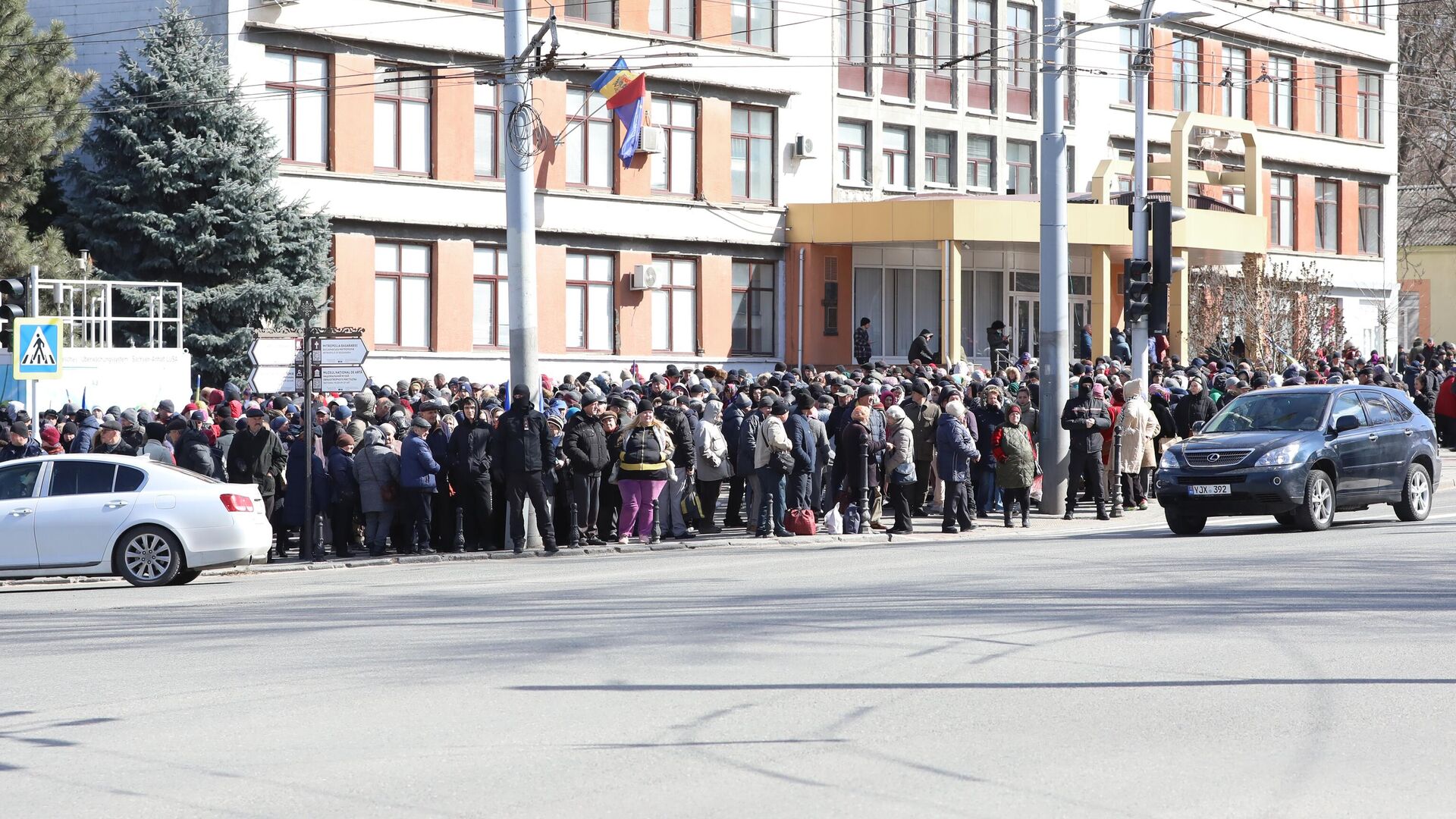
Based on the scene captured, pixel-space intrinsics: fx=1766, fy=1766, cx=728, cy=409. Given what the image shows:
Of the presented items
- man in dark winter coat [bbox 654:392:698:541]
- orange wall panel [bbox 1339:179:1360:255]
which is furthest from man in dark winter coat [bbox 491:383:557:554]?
orange wall panel [bbox 1339:179:1360:255]

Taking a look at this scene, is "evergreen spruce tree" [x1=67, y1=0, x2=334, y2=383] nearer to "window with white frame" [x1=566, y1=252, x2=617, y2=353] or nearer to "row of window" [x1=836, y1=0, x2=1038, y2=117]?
"window with white frame" [x1=566, y1=252, x2=617, y2=353]

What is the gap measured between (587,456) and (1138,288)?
8562 millimetres

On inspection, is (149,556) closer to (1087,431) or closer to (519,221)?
(519,221)

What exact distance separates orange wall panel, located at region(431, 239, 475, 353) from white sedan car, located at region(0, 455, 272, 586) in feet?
69.3

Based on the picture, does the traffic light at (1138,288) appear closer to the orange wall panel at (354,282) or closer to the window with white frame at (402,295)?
the orange wall panel at (354,282)

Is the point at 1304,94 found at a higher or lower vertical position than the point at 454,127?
higher

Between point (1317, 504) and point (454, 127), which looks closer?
point (1317, 504)

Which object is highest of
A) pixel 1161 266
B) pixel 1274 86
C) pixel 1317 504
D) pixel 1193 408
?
pixel 1274 86

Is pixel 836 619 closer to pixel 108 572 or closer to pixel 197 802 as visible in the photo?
pixel 197 802

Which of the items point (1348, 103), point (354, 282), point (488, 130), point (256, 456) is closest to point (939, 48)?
point (488, 130)

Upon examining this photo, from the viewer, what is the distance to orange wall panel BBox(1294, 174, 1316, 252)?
57188mm

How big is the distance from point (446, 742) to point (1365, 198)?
189 feet

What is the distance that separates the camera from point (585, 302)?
4100cm

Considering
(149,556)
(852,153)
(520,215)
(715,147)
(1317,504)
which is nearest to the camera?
(149,556)
